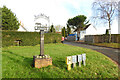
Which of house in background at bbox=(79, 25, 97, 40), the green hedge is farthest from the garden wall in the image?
house in background at bbox=(79, 25, 97, 40)

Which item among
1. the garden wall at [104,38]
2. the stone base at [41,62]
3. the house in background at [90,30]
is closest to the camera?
the stone base at [41,62]

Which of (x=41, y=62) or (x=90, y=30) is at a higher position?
(x=90, y=30)

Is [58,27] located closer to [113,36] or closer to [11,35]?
[113,36]

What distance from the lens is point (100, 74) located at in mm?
4062

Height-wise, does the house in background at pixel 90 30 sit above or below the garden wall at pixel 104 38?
above

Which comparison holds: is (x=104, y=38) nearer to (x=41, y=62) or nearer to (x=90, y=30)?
(x=90, y=30)

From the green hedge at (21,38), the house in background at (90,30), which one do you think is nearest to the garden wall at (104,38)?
the green hedge at (21,38)

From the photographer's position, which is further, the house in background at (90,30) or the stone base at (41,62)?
the house in background at (90,30)

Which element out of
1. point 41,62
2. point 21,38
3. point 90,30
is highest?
point 90,30

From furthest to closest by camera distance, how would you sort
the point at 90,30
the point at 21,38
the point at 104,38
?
1. the point at 90,30
2. the point at 104,38
3. the point at 21,38

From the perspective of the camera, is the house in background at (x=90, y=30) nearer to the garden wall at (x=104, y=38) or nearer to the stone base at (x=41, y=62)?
the garden wall at (x=104, y=38)

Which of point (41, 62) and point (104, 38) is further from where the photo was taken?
point (104, 38)

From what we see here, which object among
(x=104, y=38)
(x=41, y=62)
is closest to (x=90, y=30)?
(x=104, y=38)

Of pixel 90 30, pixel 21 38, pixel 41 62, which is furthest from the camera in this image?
pixel 90 30
